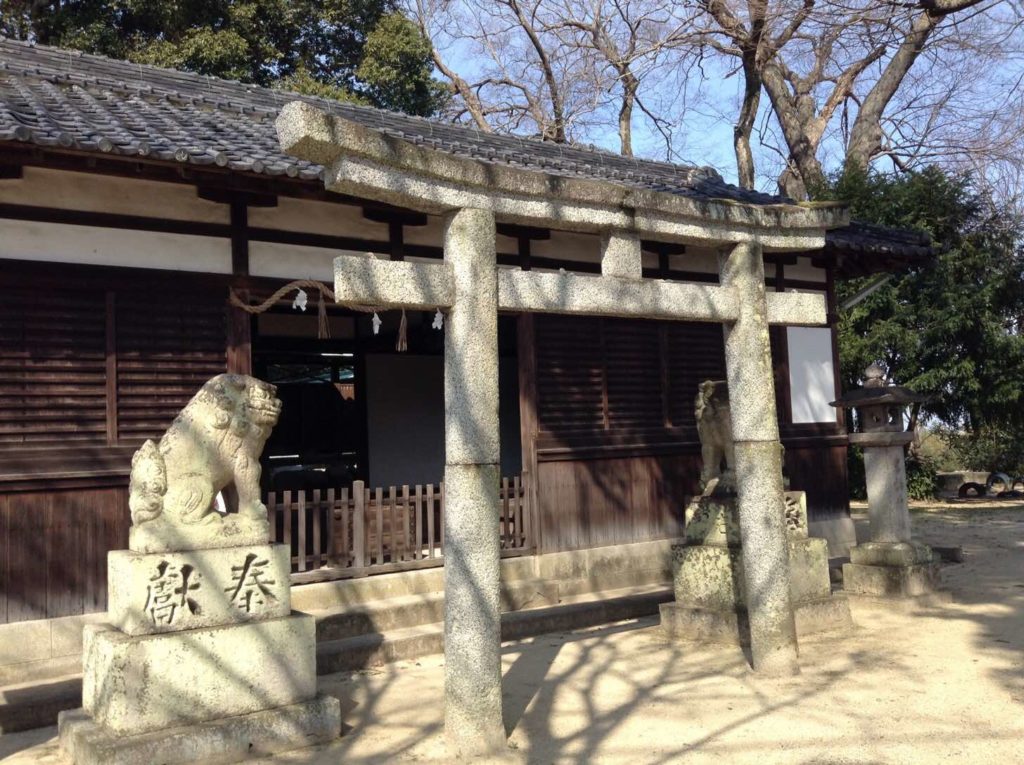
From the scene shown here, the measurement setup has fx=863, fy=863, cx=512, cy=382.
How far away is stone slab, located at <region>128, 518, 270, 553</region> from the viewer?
4941 millimetres

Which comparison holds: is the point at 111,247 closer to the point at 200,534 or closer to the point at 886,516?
the point at 200,534

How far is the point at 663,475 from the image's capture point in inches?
409

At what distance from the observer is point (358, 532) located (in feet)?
26.3

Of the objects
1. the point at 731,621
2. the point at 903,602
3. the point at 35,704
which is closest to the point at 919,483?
the point at 903,602

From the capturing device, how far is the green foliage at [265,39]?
17859mm

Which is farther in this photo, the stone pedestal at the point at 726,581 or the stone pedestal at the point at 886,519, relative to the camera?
the stone pedestal at the point at 886,519

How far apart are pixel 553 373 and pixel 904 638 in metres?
4.33

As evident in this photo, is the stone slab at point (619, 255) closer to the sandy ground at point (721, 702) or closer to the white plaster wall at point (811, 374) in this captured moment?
the sandy ground at point (721, 702)

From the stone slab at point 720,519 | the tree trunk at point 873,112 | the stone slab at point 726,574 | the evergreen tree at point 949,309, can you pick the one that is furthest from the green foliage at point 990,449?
the stone slab at point 726,574

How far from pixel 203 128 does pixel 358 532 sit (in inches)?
159

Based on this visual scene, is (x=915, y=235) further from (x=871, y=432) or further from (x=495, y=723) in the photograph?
(x=495, y=723)

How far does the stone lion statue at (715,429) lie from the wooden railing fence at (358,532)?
2221mm

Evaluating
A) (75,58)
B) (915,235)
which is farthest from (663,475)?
(75,58)

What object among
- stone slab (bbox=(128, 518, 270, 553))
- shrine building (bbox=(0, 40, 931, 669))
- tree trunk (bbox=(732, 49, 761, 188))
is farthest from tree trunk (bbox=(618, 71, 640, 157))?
stone slab (bbox=(128, 518, 270, 553))
